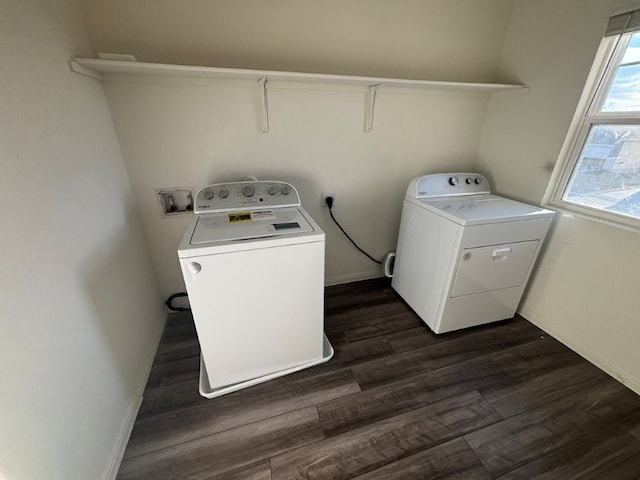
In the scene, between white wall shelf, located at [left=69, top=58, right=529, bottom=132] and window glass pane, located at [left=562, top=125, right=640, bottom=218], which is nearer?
white wall shelf, located at [left=69, top=58, right=529, bottom=132]

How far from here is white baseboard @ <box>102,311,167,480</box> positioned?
1.04m

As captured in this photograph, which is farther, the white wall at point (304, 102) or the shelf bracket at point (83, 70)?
the white wall at point (304, 102)

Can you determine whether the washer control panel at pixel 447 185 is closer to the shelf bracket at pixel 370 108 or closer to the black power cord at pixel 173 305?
the shelf bracket at pixel 370 108

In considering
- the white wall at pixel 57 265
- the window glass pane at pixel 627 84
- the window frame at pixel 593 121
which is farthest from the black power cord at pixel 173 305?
the window glass pane at pixel 627 84

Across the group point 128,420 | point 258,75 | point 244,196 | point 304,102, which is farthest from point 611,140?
point 128,420

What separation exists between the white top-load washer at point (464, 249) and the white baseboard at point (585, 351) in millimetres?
162

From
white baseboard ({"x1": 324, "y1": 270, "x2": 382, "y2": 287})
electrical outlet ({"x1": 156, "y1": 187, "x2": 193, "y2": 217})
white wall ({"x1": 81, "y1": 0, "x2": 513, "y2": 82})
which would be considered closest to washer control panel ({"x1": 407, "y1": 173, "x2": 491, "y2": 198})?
white wall ({"x1": 81, "y1": 0, "x2": 513, "y2": 82})

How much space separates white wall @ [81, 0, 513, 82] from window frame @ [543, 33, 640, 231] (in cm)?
66

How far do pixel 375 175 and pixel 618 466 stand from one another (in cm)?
189

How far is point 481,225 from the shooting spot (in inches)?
57.1

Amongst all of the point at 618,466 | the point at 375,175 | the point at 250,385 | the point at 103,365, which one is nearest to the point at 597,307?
the point at 618,466

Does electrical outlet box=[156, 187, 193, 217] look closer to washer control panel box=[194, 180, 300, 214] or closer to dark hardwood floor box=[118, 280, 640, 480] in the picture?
washer control panel box=[194, 180, 300, 214]

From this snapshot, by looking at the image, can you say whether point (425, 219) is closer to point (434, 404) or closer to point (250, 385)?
point (434, 404)

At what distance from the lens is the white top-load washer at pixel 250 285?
1.13m
